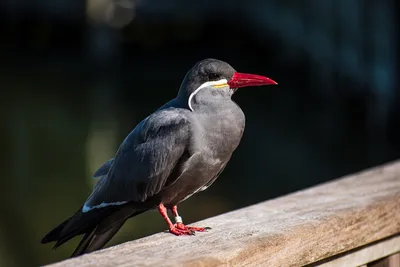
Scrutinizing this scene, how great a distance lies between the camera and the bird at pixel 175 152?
3.31m

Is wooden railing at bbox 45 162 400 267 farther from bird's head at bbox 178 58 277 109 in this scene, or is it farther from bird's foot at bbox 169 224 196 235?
bird's head at bbox 178 58 277 109

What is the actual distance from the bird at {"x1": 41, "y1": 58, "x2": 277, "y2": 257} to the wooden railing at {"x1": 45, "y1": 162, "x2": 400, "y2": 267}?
33 centimetres

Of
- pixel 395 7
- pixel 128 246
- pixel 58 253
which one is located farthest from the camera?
pixel 395 7

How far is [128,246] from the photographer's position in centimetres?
259

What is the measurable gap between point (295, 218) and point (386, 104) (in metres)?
9.58

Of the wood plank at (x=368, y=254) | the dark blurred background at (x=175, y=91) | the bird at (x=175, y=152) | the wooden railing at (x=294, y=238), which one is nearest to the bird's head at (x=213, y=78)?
the bird at (x=175, y=152)

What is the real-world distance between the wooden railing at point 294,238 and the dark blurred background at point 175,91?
4847mm

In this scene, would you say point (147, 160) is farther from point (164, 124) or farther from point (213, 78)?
point (213, 78)

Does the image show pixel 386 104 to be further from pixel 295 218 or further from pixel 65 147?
pixel 295 218

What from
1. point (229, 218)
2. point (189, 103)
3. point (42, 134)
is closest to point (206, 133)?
point (189, 103)

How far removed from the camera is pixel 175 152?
131 inches

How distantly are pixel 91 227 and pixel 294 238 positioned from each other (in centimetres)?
93

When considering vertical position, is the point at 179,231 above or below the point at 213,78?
below

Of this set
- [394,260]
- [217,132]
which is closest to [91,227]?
[217,132]
